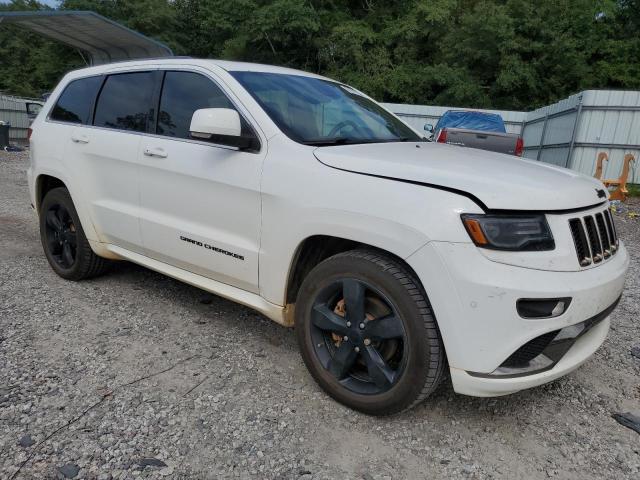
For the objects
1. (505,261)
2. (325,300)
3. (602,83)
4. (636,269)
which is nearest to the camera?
(505,261)

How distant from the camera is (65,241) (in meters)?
4.07

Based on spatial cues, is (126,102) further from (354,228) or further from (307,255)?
(354,228)

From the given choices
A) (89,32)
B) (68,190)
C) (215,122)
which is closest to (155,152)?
(215,122)

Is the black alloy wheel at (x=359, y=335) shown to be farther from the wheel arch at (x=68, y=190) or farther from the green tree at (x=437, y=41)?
the green tree at (x=437, y=41)

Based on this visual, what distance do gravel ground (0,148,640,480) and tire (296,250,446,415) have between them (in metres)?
0.18

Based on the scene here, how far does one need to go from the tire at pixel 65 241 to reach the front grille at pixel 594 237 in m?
3.42

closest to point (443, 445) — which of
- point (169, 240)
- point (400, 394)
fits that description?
point (400, 394)

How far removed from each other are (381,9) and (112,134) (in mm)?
28703

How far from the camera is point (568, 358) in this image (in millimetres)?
2252

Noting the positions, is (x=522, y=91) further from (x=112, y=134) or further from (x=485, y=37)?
(x=112, y=134)

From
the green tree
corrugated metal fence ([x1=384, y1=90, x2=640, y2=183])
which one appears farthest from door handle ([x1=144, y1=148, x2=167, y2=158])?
the green tree

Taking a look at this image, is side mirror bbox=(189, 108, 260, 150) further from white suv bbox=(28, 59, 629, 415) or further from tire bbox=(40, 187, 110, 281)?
tire bbox=(40, 187, 110, 281)

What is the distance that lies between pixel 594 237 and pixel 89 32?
1782 centimetres

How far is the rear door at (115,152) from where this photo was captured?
11.1 ft
